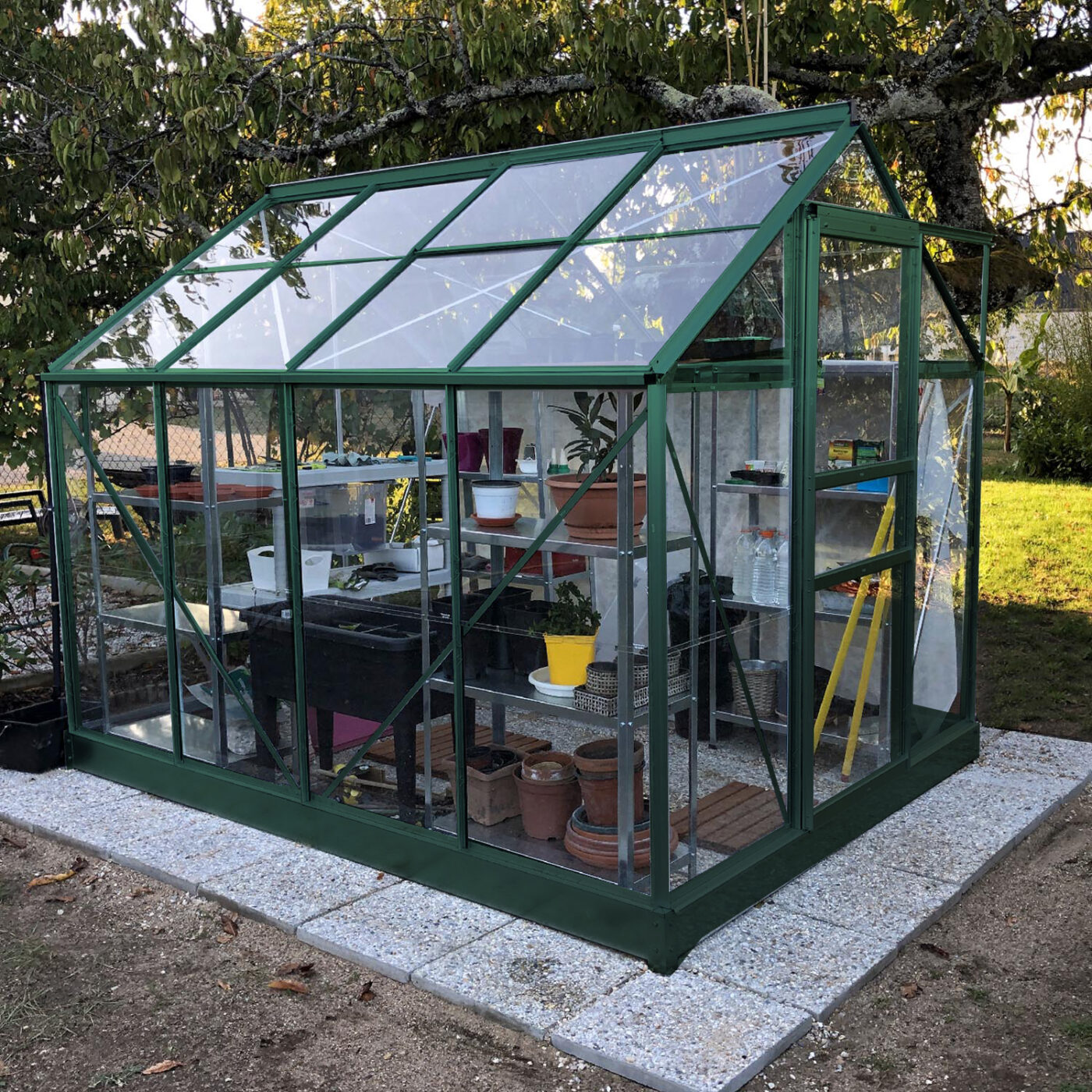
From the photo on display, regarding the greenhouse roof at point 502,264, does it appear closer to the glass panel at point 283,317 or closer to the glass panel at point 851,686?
the glass panel at point 283,317

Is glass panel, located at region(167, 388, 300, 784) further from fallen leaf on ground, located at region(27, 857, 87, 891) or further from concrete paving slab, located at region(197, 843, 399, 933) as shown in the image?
fallen leaf on ground, located at region(27, 857, 87, 891)

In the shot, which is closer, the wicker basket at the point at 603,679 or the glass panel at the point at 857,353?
the wicker basket at the point at 603,679

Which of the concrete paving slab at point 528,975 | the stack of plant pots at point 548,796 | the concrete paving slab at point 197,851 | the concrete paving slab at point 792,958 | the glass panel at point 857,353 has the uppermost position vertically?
the glass panel at point 857,353

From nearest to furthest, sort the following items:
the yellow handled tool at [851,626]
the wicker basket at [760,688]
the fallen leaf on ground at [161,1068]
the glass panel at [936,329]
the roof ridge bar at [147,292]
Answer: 1. the fallen leaf on ground at [161,1068]
2. the wicker basket at [760,688]
3. the yellow handled tool at [851,626]
4. the glass panel at [936,329]
5. the roof ridge bar at [147,292]

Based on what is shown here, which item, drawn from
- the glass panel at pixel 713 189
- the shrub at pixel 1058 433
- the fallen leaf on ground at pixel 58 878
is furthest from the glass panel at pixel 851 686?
the shrub at pixel 1058 433

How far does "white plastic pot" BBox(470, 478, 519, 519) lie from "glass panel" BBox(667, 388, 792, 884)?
0.56 meters

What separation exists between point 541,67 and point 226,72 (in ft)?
5.90

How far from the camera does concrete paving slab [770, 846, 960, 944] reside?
4043mm

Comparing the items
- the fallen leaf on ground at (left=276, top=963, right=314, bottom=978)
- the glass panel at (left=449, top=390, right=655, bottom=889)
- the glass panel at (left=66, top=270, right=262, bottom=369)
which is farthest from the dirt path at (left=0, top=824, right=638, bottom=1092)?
the glass panel at (left=66, top=270, right=262, bottom=369)

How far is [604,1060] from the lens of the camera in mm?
3271

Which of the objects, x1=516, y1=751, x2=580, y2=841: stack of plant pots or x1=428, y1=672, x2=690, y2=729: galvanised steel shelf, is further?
x1=516, y1=751, x2=580, y2=841: stack of plant pots

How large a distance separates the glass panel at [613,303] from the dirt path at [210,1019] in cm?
200

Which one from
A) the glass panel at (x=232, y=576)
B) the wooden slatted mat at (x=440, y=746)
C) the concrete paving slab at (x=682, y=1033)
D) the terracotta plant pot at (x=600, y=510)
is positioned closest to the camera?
the concrete paving slab at (x=682, y=1033)

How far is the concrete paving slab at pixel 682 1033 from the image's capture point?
3.20 m
